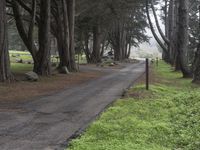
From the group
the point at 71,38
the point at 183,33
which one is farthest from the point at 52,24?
the point at 183,33

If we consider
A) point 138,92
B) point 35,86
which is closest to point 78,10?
point 35,86

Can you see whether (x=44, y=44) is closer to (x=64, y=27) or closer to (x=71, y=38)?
(x=64, y=27)

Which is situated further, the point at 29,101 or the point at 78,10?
the point at 78,10

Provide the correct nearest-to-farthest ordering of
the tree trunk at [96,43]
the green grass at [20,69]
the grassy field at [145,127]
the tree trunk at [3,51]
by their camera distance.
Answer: the grassy field at [145,127], the tree trunk at [3,51], the green grass at [20,69], the tree trunk at [96,43]

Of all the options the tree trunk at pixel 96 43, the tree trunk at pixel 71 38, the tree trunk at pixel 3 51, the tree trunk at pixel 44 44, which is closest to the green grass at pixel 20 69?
the tree trunk at pixel 71 38

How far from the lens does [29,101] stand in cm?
1473

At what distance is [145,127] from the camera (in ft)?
31.8

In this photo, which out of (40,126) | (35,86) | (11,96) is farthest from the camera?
(35,86)

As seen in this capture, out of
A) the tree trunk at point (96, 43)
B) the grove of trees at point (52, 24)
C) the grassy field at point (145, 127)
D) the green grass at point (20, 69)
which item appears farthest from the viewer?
the tree trunk at point (96, 43)

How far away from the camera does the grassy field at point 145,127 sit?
321 inches

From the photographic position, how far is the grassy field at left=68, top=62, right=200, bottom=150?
8.16m

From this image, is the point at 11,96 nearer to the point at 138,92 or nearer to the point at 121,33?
the point at 138,92

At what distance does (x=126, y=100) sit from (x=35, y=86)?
7.21 m

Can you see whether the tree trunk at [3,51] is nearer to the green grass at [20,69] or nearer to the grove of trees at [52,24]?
the grove of trees at [52,24]
